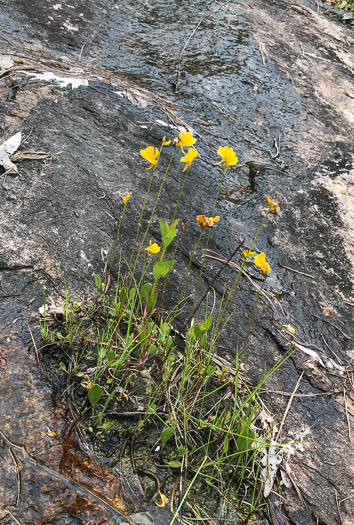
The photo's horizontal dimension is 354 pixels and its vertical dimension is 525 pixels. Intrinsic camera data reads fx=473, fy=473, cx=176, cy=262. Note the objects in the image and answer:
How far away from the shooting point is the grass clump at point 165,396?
1749 millimetres

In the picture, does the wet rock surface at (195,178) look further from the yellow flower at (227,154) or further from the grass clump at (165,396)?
the yellow flower at (227,154)

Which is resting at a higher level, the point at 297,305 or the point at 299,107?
the point at 299,107

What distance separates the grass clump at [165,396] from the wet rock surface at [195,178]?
133 mm

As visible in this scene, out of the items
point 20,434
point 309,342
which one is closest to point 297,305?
point 309,342

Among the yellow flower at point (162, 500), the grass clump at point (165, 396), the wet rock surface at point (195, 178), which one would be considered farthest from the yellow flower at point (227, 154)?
the yellow flower at point (162, 500)

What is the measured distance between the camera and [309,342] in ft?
7.93

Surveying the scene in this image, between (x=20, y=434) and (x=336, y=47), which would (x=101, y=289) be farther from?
(x=336, y=47)

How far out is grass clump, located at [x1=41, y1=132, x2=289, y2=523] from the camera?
68.9 inches

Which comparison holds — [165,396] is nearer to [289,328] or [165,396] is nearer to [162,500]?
[162,500]

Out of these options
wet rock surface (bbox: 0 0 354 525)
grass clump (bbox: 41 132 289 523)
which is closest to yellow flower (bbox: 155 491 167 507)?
grass clump (bbox: 41 132 289 523)

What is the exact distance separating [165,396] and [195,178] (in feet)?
5.10

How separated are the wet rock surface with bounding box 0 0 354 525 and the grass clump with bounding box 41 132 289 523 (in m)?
0.13

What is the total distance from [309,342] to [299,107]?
228 centimetres

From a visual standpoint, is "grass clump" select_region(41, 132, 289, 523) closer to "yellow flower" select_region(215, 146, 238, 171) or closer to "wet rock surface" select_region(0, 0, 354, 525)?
"yellow flower" select_region(215, 146, 238, 171)
